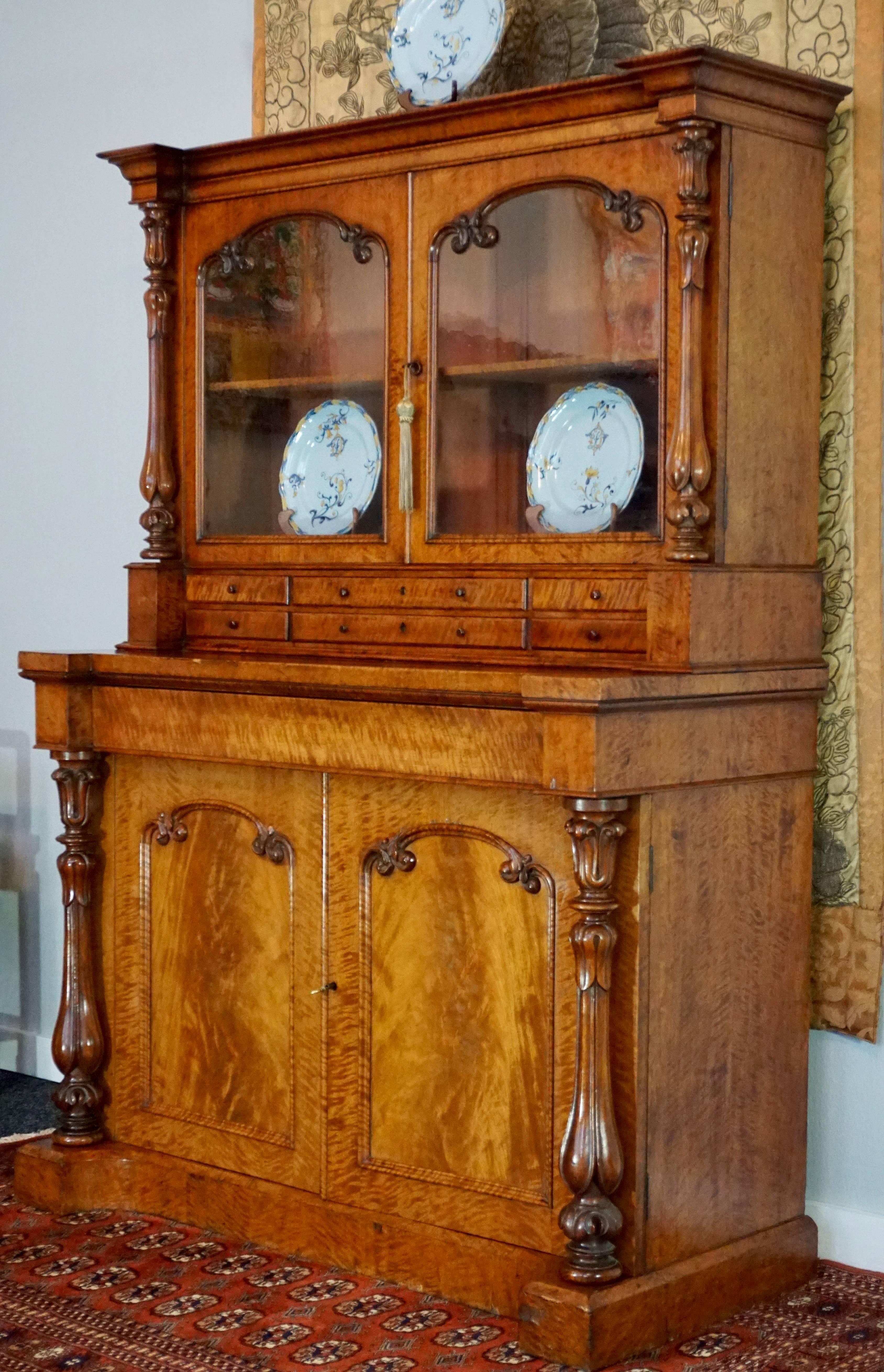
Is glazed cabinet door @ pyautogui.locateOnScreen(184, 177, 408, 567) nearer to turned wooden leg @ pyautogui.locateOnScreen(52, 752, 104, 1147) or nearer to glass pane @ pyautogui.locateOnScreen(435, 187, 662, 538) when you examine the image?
glass pane @ pyautogui.locateOnScreen(435, 187, 662, 538)

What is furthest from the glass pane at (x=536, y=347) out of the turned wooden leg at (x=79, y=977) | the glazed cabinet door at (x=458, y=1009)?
the turned wooden leg at (x=79, y=977)

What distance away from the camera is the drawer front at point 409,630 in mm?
2912

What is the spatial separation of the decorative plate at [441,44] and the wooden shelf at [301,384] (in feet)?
1.62

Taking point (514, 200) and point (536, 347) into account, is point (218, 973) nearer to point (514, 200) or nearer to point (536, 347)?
point (536, 347)

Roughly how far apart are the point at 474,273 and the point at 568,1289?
161cm

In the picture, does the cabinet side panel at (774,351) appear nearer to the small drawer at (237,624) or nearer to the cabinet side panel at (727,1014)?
the cabinet side panel at (727,1014)

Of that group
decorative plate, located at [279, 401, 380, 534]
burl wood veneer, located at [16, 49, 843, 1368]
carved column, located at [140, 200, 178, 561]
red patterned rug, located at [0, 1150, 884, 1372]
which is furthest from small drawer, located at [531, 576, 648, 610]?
red patterned rug, located at [0, 1150, 884, 1372]

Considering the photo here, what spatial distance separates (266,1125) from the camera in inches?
121

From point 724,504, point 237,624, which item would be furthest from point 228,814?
point 724,504

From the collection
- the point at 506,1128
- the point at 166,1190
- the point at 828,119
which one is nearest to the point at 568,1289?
the point at 506,1128

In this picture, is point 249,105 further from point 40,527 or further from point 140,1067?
point 140,1067

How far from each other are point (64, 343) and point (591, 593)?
6.49 ft

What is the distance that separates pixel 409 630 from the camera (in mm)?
3041

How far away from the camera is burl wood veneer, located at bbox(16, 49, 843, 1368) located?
103 inches
